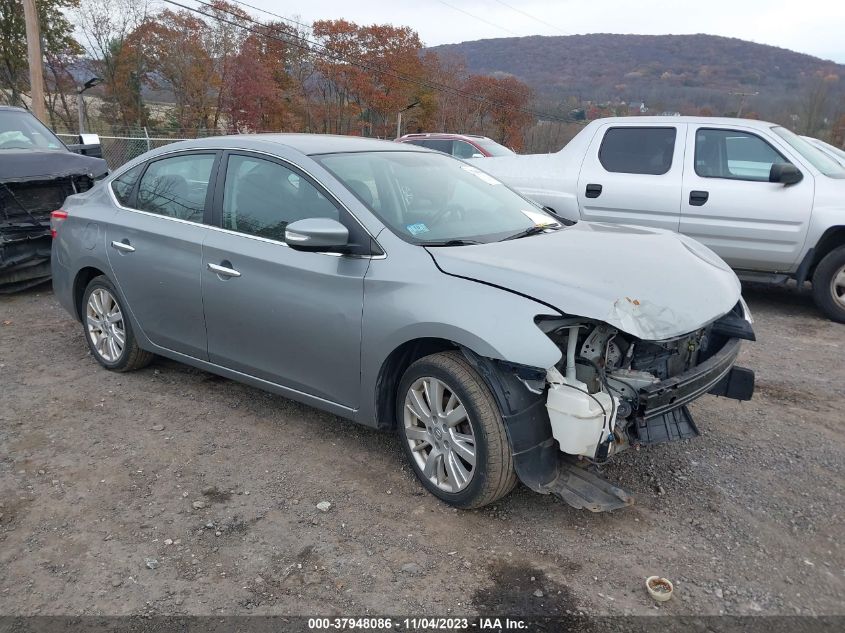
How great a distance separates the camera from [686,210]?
694 centimetres

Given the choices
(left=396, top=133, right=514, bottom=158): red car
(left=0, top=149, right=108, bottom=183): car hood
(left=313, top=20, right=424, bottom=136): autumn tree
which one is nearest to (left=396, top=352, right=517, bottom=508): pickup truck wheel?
(left=0, top=149, right=108, bottom=183): car hood

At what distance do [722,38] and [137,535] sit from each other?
9580 cm

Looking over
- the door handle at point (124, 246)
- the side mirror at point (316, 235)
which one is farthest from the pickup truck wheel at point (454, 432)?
the door handle at point (124, 246)

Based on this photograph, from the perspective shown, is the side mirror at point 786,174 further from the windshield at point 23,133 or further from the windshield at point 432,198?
the windshield at point 23,133

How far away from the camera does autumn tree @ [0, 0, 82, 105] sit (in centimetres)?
2522

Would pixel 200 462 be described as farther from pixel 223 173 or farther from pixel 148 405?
pixel 223 173

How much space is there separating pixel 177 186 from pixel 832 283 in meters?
5.96

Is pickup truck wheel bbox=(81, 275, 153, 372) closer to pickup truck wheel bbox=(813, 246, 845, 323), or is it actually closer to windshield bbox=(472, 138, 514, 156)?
pickup truck wheel bbox=(813, 246, 845, 323)

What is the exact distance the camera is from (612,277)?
3.14m

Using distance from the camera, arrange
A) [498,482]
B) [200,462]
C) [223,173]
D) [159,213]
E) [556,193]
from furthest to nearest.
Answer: [556,193] → [159,213] → [223,173] → [200,462] → [498,482]

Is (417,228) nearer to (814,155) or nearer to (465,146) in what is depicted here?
(814,155)

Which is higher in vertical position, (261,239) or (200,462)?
(261,239)

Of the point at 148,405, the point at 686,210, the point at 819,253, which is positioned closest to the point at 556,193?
the point at 686,210

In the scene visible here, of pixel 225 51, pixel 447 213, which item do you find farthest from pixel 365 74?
pixel 447 213
